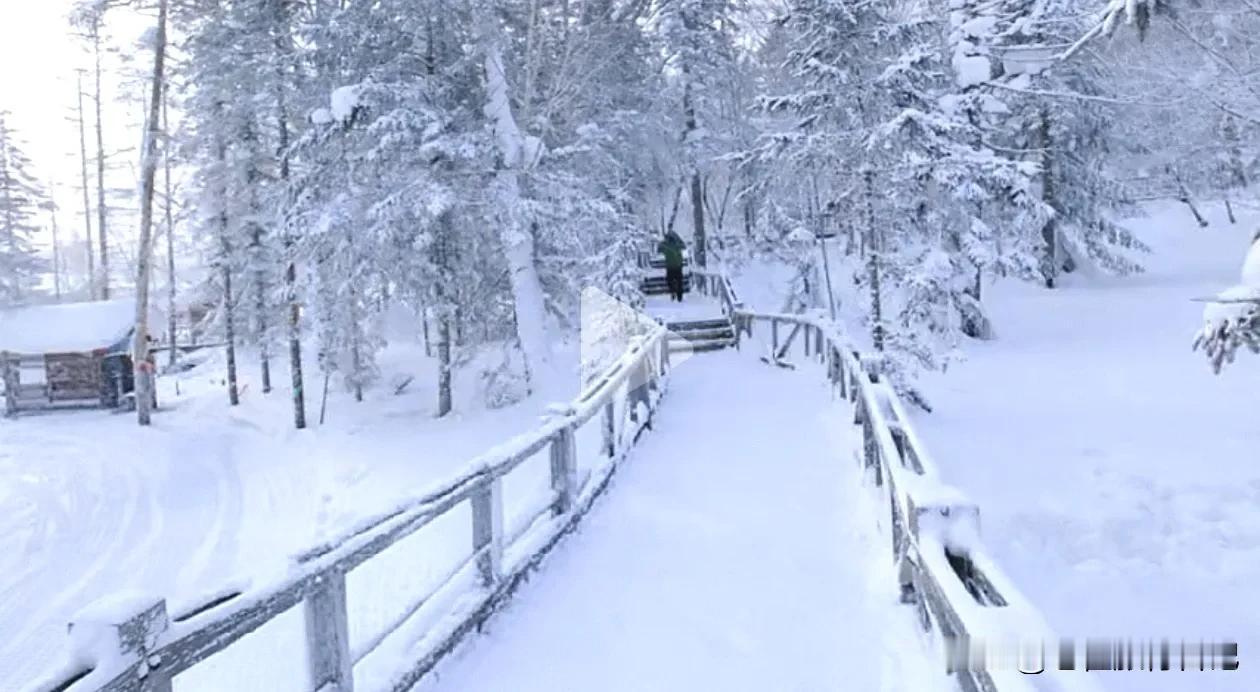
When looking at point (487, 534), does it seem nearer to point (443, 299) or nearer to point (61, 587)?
point (61, 587)

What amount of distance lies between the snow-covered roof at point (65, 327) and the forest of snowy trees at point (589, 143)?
4332mm

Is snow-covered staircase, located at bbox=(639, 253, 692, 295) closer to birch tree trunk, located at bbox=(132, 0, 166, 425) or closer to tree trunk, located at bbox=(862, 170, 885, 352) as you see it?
tree trunk, located at bbox=(862, 170, 885, 352)

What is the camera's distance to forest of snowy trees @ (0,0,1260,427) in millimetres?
14727

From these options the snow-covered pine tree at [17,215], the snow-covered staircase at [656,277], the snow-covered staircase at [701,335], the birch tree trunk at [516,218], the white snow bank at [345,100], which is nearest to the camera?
the white snow bank at [345,100]

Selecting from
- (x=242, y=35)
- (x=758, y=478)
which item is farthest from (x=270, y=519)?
(x=242, y=35)

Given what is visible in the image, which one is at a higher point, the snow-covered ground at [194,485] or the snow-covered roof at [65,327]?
the snow-covered roof at [65,327]

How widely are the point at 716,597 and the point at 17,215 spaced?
47054mm

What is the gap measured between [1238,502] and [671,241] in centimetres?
2016

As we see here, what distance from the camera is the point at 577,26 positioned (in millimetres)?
20297

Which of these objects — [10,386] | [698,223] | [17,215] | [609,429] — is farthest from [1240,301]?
[17,215]

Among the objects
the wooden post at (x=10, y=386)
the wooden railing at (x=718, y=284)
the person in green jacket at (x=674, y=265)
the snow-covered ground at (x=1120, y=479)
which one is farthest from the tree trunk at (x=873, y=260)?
the wooden post at (x=10, y=386)

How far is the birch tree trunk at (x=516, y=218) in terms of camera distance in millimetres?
18312

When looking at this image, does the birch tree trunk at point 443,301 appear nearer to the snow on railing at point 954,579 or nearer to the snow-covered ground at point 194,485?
the snow-covered ground at point 194,485

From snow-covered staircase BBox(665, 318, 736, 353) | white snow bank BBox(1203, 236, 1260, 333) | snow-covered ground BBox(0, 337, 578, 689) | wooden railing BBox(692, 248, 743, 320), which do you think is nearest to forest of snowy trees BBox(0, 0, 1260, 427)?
snow-covered staircase BBox(665, 318, 736, 353)
